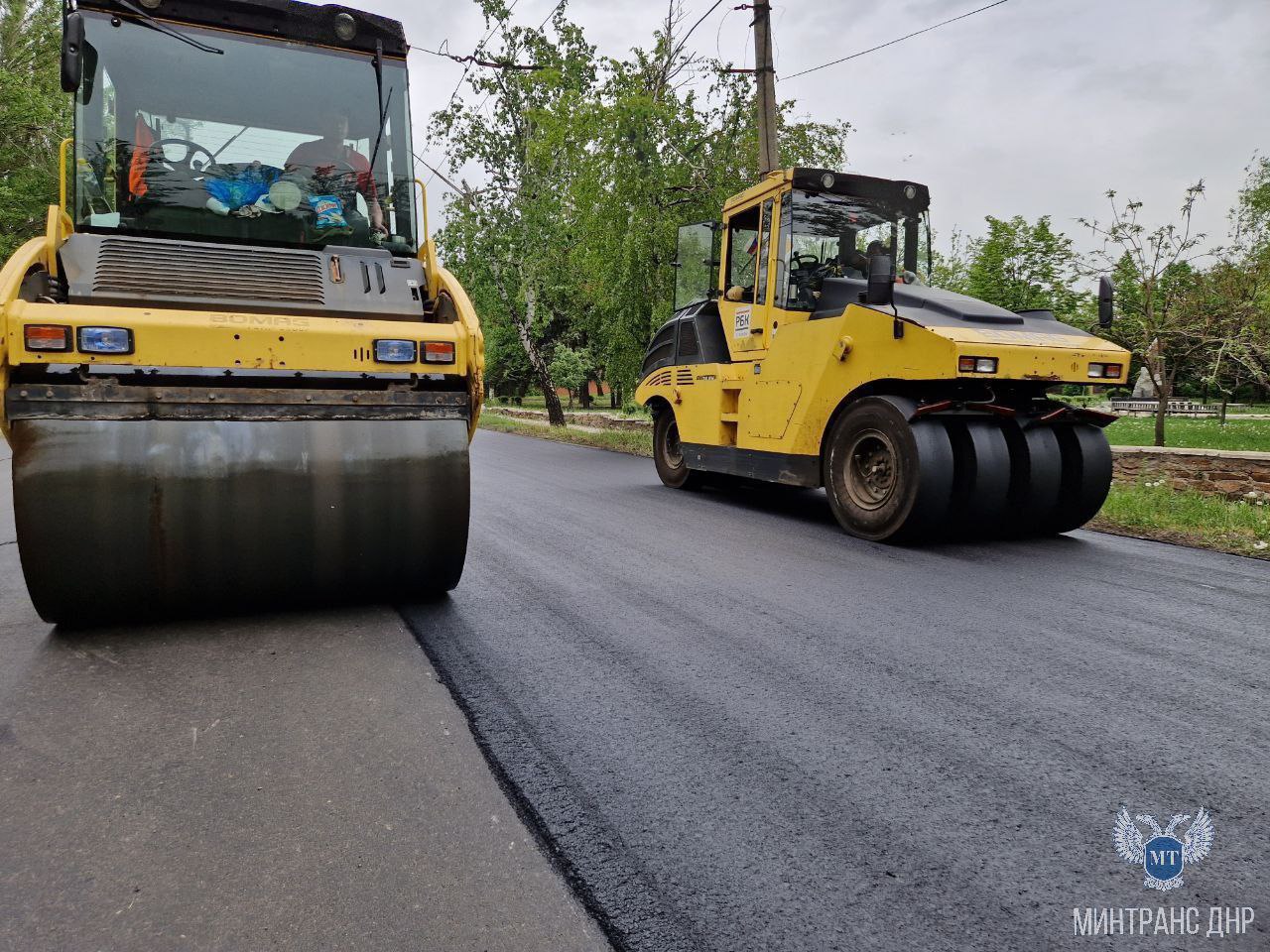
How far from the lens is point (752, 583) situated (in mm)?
4938

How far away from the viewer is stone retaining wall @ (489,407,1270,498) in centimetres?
913

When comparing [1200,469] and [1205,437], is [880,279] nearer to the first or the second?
[1200,469]

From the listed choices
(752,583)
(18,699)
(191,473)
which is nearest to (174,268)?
(191,473)

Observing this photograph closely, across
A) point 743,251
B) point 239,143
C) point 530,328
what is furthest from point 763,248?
point 530,328

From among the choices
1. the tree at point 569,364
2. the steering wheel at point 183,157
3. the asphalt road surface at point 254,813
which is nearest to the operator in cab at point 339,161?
the steering wheel at point 183,157

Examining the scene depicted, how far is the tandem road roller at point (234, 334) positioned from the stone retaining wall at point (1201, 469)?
9.10 metres

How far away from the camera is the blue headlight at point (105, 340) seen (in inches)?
135

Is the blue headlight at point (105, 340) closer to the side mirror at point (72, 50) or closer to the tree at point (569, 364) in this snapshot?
the side mirror at point (72, 50)

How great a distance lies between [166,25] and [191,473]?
99.8 inches

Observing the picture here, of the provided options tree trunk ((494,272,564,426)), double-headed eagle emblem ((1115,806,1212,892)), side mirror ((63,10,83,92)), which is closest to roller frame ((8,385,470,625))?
side mirror ((63,10,83,92))

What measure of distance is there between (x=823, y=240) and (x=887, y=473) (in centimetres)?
261

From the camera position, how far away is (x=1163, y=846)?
2137 millimetres

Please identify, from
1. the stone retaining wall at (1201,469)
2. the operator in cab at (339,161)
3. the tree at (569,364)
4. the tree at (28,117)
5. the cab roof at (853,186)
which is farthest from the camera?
the tree at (569,364)

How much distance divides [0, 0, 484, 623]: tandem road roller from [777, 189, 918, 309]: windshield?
4.01 meters
